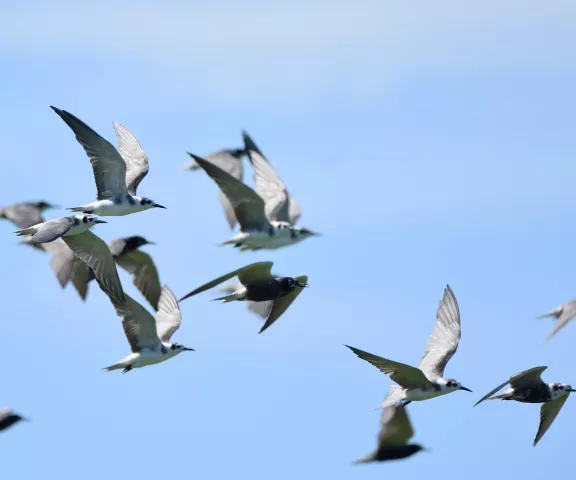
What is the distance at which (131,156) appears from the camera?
78.4 feet

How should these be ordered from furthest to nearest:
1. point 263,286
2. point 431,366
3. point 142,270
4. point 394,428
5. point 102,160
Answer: point 142,270 < point 394,428 < point 263,286 < point 431,366 < point 102,160

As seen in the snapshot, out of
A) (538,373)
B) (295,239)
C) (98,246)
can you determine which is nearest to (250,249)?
(295,239)

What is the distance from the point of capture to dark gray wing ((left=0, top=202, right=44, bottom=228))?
26.5m

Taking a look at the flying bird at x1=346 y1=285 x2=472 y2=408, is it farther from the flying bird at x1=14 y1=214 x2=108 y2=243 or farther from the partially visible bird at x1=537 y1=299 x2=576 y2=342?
the flying bird at x1=14 y1=214 x2=108 y2=243

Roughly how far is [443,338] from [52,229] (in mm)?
6332

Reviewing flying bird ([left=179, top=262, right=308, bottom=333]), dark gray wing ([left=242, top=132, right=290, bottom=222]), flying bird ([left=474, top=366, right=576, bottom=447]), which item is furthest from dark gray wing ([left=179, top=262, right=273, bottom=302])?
flying bird ([left=474, top=366, right=576, bottom=447])

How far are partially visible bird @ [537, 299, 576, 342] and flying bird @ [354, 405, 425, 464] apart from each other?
316cm

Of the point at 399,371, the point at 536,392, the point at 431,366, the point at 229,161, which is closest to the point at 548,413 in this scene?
the point at 536,392

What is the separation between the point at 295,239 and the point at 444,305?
11.1 ft

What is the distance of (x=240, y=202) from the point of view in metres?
A: 23.0

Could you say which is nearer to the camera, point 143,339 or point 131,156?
point 143,339

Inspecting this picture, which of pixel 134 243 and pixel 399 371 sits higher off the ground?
pixel 134 243

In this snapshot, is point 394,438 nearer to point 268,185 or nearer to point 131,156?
point 268,185

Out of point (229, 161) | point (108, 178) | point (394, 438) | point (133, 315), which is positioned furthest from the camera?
point (229, 161)
